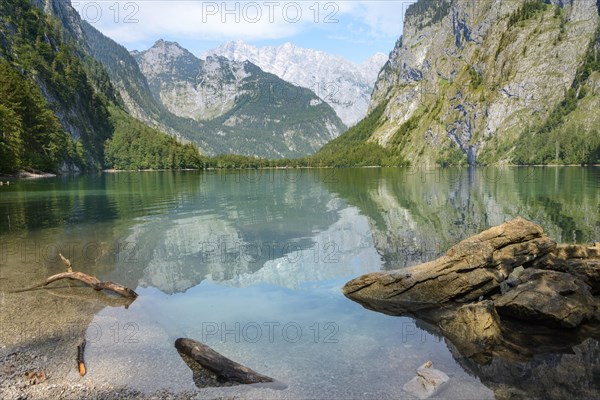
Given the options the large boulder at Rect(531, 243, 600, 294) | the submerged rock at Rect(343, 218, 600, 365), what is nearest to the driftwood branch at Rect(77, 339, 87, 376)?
the submerged rock at Rect(343, 218, 600, 365)

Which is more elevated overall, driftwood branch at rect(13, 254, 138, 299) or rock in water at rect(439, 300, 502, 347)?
driftwood branch at rect(13, 254, 138, 299)

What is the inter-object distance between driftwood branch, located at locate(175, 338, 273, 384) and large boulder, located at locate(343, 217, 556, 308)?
31.4 feet

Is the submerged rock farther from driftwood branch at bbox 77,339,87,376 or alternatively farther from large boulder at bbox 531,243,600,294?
driftwood branch at bbox 77,339,87,376

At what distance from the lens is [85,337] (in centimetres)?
1614

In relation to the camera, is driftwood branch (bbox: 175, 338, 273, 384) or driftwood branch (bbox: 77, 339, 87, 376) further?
driftwood branch (bbox: 77, 339, 87, 376)

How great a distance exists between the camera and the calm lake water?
1355cm

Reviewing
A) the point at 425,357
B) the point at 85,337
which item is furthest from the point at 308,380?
the point at 85,337

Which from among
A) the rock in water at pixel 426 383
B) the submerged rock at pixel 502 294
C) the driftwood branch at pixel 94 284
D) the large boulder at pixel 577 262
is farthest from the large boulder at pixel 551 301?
the driftwood branch at pixel 94 284

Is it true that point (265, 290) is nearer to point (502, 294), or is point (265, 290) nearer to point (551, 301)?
point (502, 294)

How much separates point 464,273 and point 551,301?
430 cm

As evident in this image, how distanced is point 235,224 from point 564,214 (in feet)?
116

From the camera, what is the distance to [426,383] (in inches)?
500

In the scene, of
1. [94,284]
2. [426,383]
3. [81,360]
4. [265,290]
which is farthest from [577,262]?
[94,284]

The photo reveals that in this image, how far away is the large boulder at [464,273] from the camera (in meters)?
20.8
